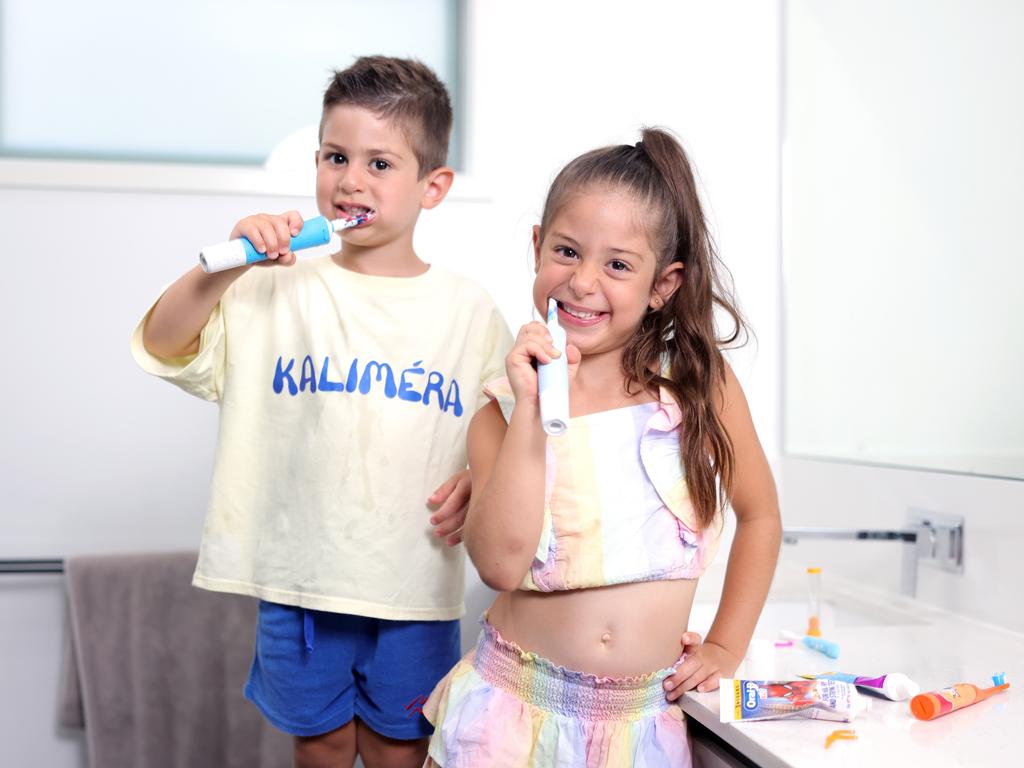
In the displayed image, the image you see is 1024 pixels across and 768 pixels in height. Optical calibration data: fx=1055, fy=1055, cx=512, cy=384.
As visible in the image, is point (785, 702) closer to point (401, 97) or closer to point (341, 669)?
point (341, 669)

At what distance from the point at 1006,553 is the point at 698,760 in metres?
0.51

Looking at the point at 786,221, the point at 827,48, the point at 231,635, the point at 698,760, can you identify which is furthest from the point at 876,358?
the point at 231,635

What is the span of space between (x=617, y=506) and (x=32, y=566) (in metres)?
1.04

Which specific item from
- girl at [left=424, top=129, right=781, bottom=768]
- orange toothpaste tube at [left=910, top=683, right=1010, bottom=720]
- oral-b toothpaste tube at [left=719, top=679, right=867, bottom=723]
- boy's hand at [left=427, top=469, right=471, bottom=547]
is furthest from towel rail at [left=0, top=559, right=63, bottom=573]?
orange toothpaste tube at [left=910, top=683, right=1010, bottom=720]

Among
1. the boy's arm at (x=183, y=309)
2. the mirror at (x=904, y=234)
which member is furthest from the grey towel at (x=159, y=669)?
the mirror at (x=904, y=234)

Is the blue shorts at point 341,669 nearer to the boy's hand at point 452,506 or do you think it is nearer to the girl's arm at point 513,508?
the boy's hand at point 452,506

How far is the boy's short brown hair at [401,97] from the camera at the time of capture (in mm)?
1144

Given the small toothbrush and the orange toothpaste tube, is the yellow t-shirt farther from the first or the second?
the orange toothpaste tube

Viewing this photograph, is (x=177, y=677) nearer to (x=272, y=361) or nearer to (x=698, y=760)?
(x=272, y=361)

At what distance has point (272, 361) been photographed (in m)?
1.16

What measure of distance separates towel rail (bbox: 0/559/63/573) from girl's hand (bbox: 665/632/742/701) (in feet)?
3.42

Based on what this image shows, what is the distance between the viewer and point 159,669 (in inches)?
63.9

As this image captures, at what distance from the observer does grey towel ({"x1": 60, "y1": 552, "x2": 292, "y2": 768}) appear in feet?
5.19

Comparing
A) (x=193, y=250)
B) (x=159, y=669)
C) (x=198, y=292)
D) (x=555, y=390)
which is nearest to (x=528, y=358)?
(x=555, y=390)
